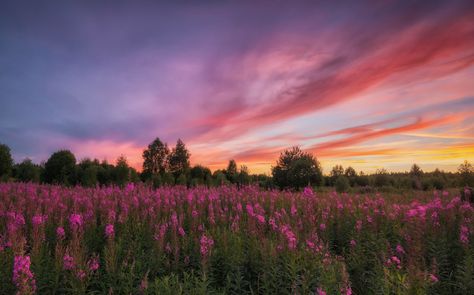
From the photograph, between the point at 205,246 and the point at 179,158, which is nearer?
the point at 205,246

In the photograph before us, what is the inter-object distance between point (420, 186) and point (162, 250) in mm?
43410

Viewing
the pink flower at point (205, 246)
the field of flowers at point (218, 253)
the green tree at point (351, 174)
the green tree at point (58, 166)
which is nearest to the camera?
the field of flowers at point (218, 253)

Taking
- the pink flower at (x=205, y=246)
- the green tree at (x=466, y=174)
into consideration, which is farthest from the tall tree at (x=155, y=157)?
the pink flower at (x=205, y=246)

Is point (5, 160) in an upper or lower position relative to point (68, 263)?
upper

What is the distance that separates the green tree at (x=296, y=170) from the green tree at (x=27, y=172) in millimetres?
24267

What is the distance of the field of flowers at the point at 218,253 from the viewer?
188 inches

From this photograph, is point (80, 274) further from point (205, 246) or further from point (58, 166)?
point (58, 166)

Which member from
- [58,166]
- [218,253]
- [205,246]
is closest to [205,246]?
[205,246]

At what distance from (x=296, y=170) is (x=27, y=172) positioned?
28733mm

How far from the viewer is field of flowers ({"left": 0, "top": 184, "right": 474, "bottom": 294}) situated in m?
4.77

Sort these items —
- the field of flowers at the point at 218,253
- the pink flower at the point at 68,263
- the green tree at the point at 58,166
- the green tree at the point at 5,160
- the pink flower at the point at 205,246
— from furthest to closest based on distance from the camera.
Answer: the green tree at the point at 58,166, the green tree at the point at 5,160, the pink flower at the point at 205,246, the field of flowers at the point at 218,253, the pink flower at the point at 68,263

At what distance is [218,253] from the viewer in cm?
615

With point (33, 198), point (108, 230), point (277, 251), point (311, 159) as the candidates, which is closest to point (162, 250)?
point (108, 230)

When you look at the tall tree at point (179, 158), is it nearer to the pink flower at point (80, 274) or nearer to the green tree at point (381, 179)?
the green tree at point (381, 179)
